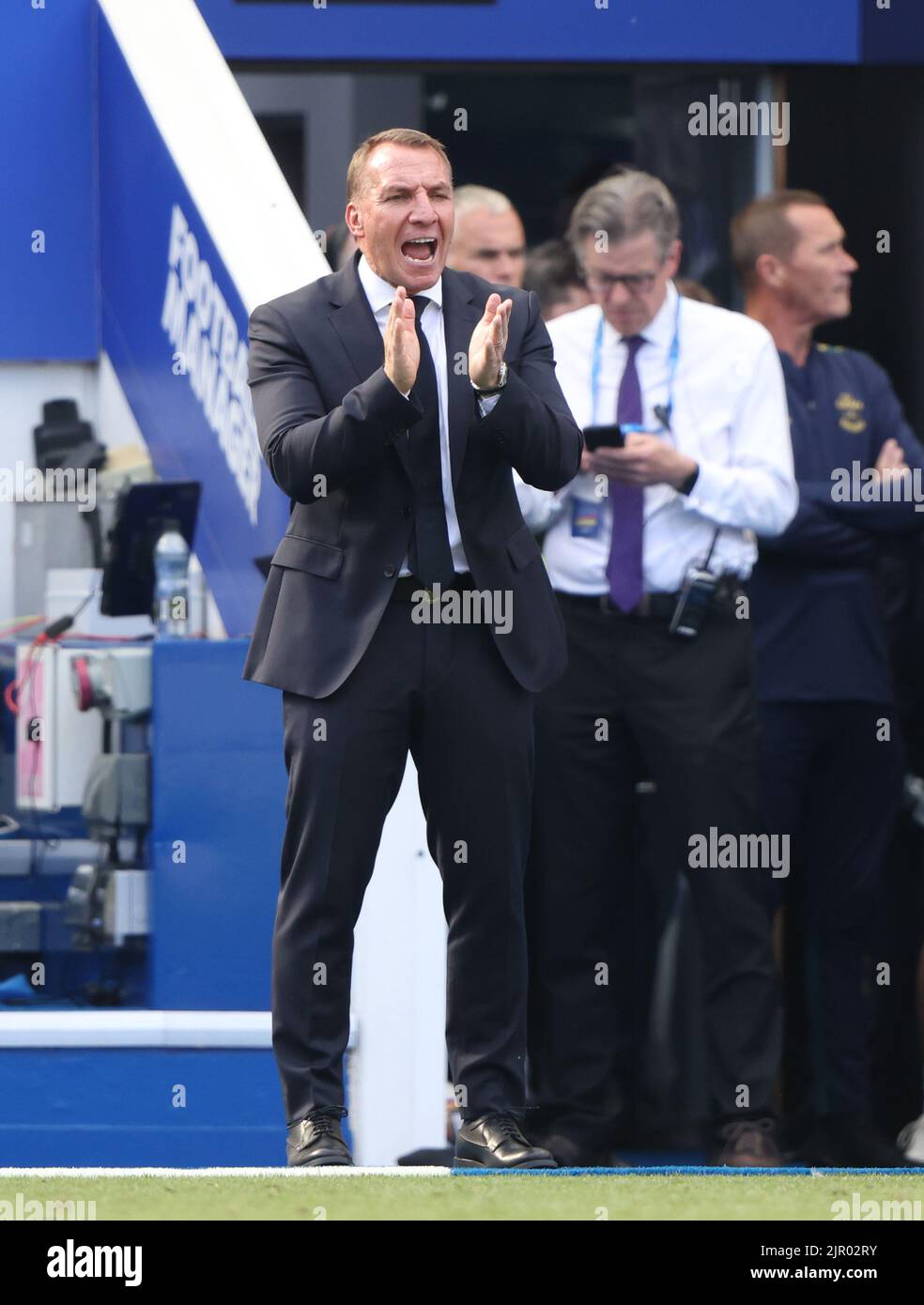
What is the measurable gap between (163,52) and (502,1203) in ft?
11.1

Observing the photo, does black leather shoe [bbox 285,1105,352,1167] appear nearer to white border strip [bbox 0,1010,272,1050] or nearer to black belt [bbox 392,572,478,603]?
black belt [bbox 392,572,478,603]

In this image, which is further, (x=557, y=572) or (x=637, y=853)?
(x=637, y=853)

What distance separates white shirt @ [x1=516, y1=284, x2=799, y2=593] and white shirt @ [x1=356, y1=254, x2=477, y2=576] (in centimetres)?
110

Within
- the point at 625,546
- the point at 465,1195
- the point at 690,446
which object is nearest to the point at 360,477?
the point at 465,1195

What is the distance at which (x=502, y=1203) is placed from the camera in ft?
11.1

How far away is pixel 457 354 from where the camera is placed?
4.05 m

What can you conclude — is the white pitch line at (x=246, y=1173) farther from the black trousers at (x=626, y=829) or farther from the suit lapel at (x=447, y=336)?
the black trousers at (x=626, y=829)

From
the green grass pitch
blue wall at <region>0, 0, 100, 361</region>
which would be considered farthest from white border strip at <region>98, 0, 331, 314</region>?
the green grass pitch

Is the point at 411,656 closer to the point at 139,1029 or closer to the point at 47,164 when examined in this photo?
the point at 139,1029

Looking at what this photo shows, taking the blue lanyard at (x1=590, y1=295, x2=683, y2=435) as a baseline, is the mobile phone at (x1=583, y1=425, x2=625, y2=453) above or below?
below

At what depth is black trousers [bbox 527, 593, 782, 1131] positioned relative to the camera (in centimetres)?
518

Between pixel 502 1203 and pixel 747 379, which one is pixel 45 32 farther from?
pixel 502 1203

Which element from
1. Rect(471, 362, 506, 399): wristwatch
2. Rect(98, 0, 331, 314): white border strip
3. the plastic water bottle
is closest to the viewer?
Rect(471, 362, 506, 399): wristwatch
